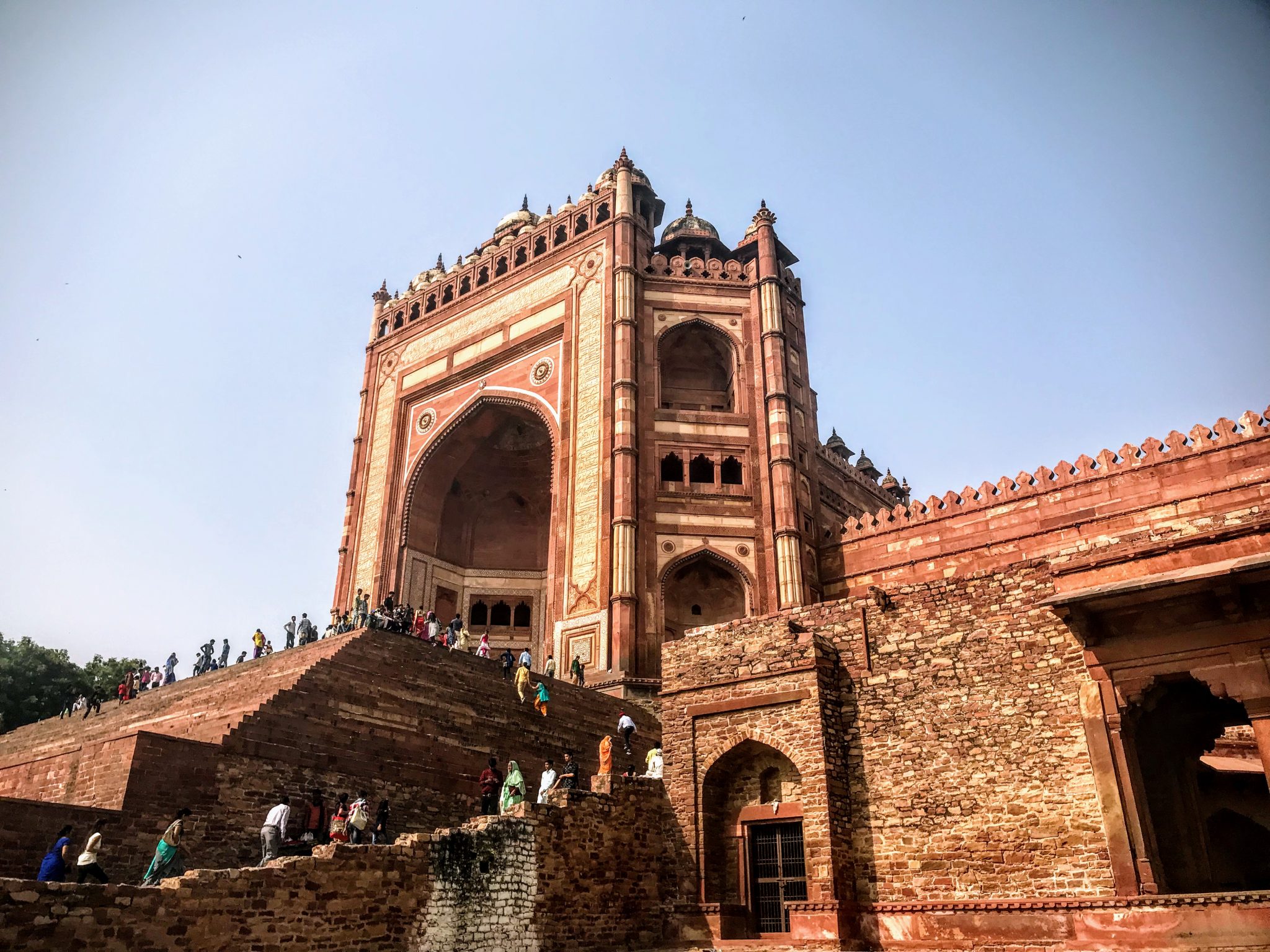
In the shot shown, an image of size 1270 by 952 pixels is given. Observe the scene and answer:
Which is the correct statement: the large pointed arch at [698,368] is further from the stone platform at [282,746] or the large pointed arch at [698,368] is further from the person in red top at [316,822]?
the person in red top at [316,822]

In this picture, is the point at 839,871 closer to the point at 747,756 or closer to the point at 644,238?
the point at 747,756

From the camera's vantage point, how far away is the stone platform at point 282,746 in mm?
13367

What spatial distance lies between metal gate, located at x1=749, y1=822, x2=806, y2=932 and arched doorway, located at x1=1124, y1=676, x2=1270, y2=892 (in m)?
4.11

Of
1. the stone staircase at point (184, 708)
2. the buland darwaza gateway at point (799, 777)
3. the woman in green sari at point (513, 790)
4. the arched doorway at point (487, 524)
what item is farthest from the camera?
the arched doorway at point (487, 524)

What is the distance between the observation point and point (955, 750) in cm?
1258

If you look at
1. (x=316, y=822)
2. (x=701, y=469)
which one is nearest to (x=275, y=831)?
(x=316, y=822)

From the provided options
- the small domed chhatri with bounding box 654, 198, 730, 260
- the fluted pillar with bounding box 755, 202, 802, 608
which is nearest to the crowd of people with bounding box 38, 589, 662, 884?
the fluted pillar with bounding box 755, 202, 802, 608

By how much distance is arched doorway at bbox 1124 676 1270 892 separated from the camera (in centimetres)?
1201

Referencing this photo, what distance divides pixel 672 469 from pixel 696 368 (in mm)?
4890

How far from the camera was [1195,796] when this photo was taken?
12.9 meters

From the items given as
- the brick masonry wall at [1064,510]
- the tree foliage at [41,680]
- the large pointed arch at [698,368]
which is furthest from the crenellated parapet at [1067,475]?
the tree foliage at [41,680]

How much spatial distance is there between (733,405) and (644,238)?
6.42m

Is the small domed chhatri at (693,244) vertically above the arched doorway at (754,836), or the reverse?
the small domed chhatri at (693,244)

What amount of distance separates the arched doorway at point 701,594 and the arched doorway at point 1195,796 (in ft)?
48.9
